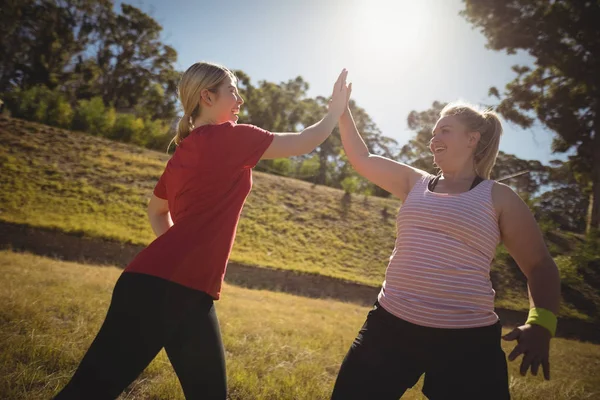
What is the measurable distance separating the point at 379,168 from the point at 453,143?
1.68ft

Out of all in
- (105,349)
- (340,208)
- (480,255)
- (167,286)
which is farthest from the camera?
(340,208)

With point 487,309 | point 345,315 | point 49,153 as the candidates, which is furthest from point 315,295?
point 49,153

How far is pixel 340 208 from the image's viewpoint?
1872cm

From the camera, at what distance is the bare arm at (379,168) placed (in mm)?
2295

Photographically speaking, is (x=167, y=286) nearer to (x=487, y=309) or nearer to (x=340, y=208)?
(x=487, y=309)

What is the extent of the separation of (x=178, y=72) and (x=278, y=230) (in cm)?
2712

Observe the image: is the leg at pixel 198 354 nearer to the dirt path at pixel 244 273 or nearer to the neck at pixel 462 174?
the neck at pixel 462 174

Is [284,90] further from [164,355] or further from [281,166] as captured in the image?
[164,355]

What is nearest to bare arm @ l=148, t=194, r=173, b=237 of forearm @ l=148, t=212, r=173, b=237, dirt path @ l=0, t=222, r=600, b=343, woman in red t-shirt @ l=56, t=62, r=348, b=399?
forearm @ l=148, t=212, r=173, b=237

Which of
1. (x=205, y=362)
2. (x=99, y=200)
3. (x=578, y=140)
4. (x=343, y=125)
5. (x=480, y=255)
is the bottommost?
(x=99, y=200)

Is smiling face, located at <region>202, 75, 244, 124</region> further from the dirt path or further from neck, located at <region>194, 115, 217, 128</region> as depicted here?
the dirt path

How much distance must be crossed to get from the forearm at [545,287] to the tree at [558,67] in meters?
20.6

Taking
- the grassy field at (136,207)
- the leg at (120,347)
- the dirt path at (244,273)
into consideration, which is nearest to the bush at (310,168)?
the grassy field at (136,207)

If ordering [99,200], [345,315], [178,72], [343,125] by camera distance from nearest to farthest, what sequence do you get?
1. [343,125]
2. [345,315]
3. [99,200]
4. [178,72]
